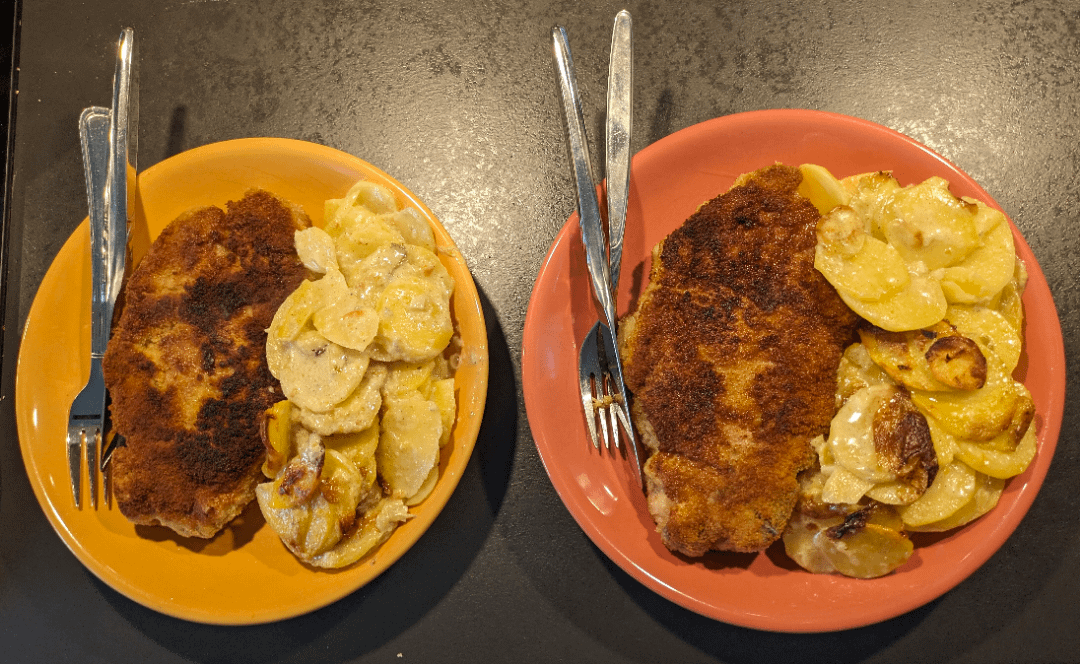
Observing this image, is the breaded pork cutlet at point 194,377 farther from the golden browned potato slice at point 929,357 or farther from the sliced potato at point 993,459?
the sliced potato at point 993,459

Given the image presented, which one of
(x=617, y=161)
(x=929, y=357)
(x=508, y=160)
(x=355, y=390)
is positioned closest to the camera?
(x=929, y=357)

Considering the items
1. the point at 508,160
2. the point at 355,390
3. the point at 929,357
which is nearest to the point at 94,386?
the point at 355,390

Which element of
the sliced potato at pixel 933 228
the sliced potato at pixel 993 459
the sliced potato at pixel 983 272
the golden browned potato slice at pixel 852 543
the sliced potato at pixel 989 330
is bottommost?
the golden browned potato slice at pixel 852 543

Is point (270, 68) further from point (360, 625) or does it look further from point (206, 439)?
point (360, 625)

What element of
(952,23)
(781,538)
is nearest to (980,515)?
(781,538)

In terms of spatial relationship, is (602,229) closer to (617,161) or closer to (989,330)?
(617,161)

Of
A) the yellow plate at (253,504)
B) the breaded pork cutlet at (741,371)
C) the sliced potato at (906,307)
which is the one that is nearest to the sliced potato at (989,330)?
the sliced potato at (906,307)
